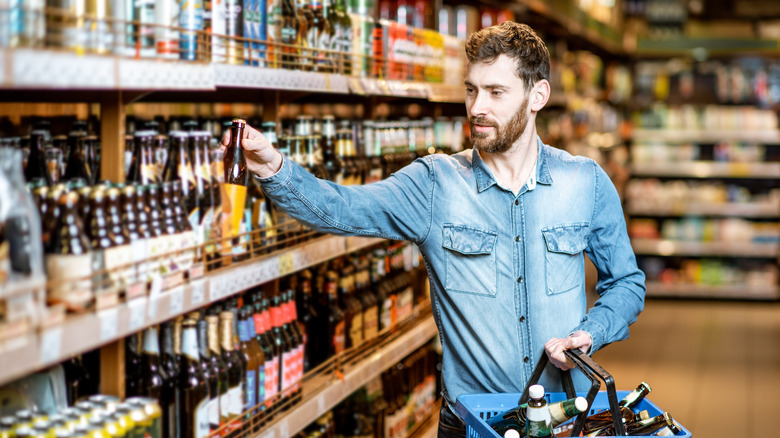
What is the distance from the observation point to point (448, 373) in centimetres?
244

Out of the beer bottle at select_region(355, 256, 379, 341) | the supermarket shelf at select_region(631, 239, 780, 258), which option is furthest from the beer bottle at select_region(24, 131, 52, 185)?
the supermarket shelf at select_region(631, 239, 780, 258)

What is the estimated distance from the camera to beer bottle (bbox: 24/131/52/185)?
2.05 meters

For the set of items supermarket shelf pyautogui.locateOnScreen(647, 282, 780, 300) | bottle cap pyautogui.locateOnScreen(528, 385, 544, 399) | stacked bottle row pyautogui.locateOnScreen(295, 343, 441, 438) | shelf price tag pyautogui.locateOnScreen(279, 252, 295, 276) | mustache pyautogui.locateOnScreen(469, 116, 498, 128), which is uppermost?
mustache pyautogui.locateOnScreen(469, 116, 498, 128)

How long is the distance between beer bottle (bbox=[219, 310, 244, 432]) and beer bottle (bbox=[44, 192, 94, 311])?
731 millimetres

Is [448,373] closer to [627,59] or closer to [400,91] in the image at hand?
[400,91]

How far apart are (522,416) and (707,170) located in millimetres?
8289

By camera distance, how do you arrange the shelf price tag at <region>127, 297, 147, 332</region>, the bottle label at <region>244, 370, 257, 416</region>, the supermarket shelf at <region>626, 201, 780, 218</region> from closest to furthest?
1. the shelf price tag at <region>127, 297, 147, 332</region>
2. the bottle label at <region>244, 370, 257, 416</region>
3. the supermarket shelf at <region>626, 201, 780, 218</region>

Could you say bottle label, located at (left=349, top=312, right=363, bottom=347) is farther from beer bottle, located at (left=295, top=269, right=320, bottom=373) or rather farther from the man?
the man

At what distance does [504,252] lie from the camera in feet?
7.75

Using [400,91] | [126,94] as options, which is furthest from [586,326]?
[400,91]

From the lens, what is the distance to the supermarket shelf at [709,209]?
9359mm

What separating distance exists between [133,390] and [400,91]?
1.79 m

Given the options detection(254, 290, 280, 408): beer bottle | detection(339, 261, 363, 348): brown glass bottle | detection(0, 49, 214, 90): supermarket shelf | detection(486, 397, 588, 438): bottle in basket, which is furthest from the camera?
detection(339, 261, 363, 348): brown glass bottle

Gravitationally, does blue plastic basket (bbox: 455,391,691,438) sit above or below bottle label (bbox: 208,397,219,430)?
above
